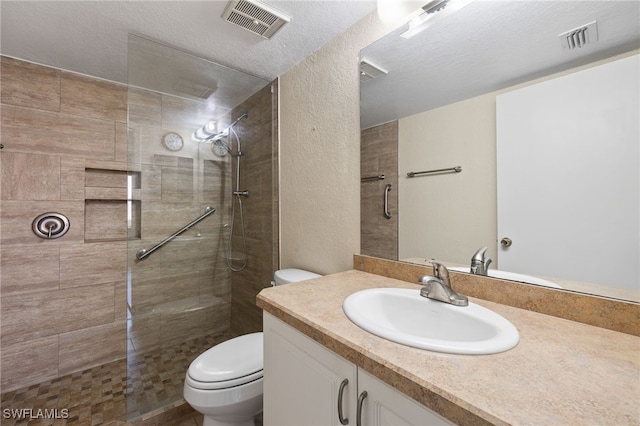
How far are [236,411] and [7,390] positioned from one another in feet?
5.89

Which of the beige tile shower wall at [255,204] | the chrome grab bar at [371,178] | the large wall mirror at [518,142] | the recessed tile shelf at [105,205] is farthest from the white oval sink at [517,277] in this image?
the recessed tile shelf at [105,205]

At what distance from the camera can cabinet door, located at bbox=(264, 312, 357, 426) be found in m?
0.71

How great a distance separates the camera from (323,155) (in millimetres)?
1677

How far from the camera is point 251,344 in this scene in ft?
4.95

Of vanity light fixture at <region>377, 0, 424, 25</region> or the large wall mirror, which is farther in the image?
vanity light fixture at <region>377, 0, 424, 25</region>

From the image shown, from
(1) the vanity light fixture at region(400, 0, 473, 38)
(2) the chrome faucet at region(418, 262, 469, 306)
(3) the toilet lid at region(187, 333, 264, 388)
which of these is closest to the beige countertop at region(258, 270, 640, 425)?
(2) the chrome faucet at region(418, 262, 469, 306)

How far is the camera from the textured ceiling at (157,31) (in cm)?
137

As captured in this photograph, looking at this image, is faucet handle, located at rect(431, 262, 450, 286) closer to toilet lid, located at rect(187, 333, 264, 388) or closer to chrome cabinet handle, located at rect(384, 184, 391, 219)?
chrome cabinet handle, located at rect(384, 184, 391, 219)

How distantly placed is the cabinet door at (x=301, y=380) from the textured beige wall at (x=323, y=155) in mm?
680

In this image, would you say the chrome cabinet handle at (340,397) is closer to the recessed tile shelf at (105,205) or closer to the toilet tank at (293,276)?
the toilet tank at (293,276)

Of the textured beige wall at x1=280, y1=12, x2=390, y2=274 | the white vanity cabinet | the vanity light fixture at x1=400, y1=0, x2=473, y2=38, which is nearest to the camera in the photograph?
the white vanity cabinet

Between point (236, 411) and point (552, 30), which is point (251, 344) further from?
point (552, 30)

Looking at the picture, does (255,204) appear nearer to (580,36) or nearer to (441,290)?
(441,290)

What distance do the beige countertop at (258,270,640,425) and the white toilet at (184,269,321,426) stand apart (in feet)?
2.17
